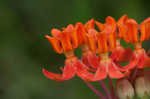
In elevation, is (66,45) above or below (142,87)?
above

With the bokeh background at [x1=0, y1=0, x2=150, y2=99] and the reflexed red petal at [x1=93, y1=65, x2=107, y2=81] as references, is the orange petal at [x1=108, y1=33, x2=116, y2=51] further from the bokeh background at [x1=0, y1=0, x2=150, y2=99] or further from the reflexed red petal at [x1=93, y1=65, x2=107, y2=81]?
the bokeh background at [x1=0, y1=0, x2=150, y2=99]

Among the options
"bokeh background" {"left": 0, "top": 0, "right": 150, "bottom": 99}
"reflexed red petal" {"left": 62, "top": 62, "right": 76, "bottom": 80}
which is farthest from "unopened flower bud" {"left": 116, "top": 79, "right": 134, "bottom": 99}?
"bokeh background" {"left": 0, "top": 0, "right": 150, "bottom": 99}

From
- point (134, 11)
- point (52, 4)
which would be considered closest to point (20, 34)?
point (52, 4)

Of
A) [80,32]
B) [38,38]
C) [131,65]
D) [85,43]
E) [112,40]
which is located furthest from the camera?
[38,38]

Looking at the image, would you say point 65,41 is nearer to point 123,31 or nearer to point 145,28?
point 123,31

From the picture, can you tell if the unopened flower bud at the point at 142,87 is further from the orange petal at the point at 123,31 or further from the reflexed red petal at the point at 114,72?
the orange petal at the point at 123,31

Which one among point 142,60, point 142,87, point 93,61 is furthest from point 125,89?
point 93,61

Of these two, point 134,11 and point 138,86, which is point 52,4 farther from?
point 138,86
